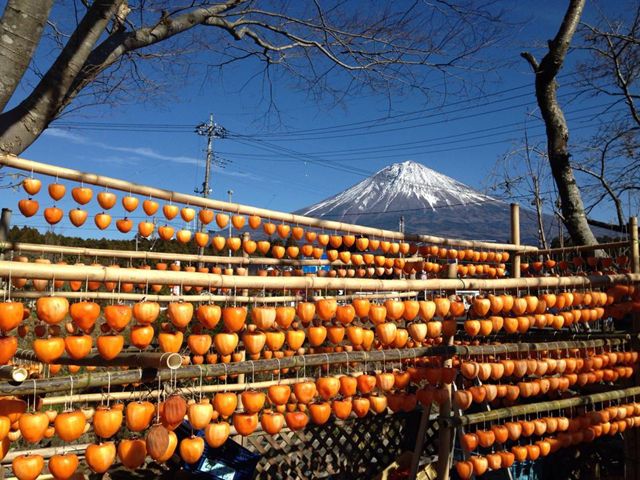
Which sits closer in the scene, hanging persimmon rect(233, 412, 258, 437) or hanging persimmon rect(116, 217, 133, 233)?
hanging persimmon rect(233, 412, 258, 437)

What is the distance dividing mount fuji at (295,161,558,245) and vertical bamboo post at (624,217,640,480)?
273 feet

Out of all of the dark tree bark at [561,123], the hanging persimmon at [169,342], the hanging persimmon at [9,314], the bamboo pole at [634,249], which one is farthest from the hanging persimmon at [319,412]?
the dark tree bark at [561,123]

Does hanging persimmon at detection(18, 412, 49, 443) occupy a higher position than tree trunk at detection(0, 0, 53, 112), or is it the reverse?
tree trunk at detection(0, 0, 53, 112)

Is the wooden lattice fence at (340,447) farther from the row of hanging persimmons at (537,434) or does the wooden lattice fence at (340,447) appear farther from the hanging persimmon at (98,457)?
the hanging persimmon at (98,457)

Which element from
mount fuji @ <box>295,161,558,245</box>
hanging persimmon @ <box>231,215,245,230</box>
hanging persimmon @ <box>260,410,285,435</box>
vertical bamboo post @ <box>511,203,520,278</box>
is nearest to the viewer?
hanging persimmon @ <box>260,410,285,435</box>

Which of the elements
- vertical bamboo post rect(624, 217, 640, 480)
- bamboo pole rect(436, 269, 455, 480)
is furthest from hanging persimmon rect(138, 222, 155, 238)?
vertical bamboo post rect(624, 217, 640, 480)

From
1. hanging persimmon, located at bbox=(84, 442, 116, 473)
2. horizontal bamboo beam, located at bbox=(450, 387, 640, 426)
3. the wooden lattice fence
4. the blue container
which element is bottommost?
the wooden lattice fence

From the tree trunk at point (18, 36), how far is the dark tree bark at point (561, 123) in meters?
6.18

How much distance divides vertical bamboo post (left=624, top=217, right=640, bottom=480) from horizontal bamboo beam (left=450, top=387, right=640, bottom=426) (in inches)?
29.0

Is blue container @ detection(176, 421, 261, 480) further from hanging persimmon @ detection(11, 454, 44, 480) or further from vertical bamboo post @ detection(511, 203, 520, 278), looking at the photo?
vertical bamboo post @ detection(511, 203, 520, 278)

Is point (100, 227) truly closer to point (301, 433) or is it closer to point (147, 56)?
point (147, 56)

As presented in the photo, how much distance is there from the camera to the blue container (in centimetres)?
467

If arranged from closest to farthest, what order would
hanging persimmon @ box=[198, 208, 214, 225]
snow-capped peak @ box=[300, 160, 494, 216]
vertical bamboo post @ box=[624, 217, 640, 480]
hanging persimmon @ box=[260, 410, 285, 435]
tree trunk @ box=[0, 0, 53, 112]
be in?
tree trunk @ box=[0, 0, 53, 112] < hanging persimmon @ box=[260, 410, 285, 435] < hanging persimmon @ box=[198, 208, 214, 225] < vertical bamboo post @ box=[624, 217, 640, 480] < snow-capped peak @ box=[300, 160, 494, 216]

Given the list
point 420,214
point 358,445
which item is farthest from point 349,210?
point 358,445
